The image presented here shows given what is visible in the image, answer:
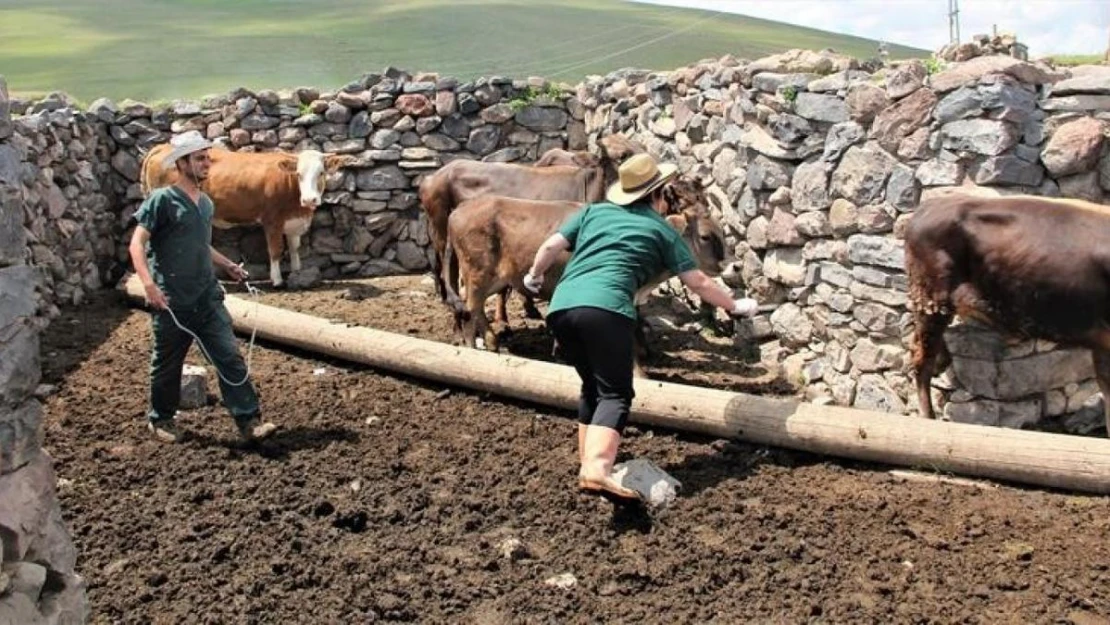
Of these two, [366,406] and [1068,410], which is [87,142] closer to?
[366,406]

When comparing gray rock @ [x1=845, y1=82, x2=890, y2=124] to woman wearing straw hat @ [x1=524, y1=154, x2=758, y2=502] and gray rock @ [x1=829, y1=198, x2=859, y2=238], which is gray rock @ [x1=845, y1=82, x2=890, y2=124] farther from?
woman wearing straw hat @ [x1=524, y1=154, x2=758, y2=502]

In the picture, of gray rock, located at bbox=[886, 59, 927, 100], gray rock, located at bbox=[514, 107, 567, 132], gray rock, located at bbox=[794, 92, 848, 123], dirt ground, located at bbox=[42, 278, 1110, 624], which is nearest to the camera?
dirt ground, located at bbox=[42, 278, 1110, 624]

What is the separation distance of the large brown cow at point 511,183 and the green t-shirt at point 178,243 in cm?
395

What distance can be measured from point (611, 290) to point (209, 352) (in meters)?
2.89

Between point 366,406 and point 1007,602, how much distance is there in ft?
15.6

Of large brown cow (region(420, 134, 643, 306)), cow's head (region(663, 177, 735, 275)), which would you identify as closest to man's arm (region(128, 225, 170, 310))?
large brown cow (region(420, 134, 643, 306))

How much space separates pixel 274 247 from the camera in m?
13.5

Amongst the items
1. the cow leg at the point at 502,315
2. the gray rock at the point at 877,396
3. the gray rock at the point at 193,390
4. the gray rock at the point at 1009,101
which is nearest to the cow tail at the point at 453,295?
the cow leg at the point at 502,315

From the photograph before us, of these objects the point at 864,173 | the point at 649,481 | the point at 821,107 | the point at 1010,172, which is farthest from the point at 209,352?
the point at 1010,172

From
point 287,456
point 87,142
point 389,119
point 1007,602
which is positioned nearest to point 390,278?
point 389,119

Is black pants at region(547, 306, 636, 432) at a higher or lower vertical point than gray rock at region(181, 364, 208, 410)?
higher

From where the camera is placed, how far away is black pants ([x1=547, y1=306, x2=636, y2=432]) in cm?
599

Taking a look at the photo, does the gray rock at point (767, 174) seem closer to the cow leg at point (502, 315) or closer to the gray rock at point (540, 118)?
the cow leg at point (502, 315)

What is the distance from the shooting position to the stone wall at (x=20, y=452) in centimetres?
323
